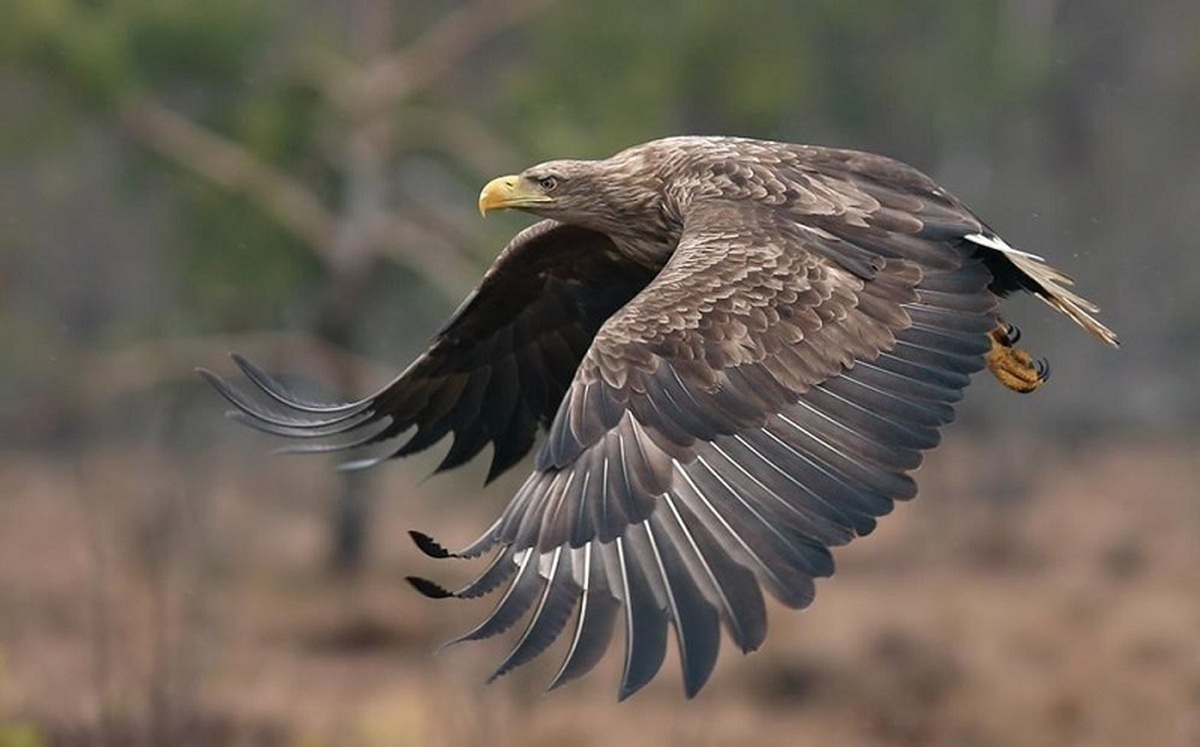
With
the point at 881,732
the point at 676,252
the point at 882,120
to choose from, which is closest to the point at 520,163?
the point at 881,732

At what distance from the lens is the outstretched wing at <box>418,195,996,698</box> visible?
501 centimetres

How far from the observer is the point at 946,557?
22.6 m

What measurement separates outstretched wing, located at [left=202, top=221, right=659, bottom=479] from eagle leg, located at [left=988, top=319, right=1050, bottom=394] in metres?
1.07

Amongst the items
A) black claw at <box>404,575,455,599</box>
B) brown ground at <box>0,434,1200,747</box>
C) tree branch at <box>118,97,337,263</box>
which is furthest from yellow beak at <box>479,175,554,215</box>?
tree branch at <box>118,97,337,263</box>

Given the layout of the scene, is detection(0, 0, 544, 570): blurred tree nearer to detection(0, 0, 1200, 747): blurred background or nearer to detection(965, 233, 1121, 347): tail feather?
detection(0, 0, 1200, 747): blurred background

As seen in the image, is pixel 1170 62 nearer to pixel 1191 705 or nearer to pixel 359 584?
pixel 359 584

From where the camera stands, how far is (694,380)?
18.5ft

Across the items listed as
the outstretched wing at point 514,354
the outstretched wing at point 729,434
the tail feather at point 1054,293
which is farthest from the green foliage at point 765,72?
the outstretched wing at point 729,434

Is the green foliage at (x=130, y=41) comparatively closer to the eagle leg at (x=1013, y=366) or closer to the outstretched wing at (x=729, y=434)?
the eagle leg at (x=1013, y=366)

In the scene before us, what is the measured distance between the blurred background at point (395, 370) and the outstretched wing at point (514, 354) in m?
3.42

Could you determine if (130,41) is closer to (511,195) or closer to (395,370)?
(395,370)

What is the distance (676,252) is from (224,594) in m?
12.1

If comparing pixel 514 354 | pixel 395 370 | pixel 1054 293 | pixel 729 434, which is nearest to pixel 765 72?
pixel 395 370

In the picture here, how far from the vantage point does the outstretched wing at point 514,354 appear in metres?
7.04
